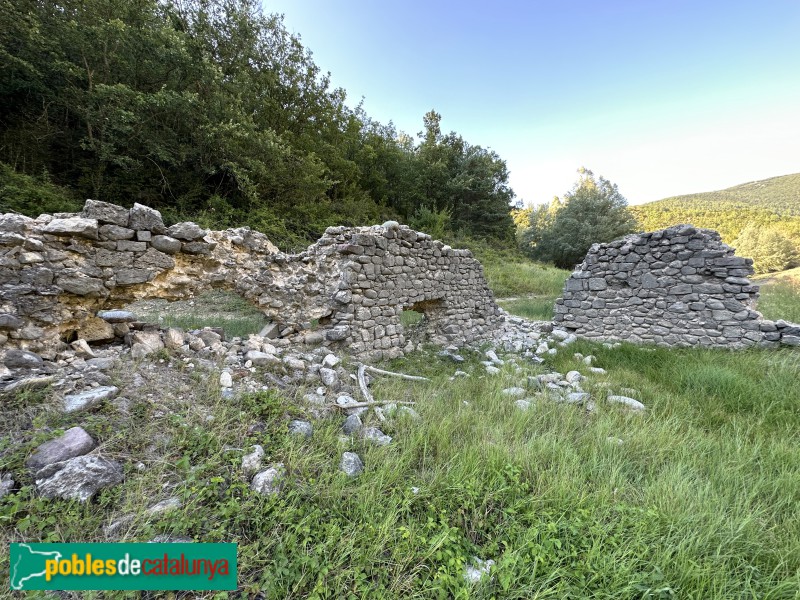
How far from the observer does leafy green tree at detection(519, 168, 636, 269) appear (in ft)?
→ 73.0

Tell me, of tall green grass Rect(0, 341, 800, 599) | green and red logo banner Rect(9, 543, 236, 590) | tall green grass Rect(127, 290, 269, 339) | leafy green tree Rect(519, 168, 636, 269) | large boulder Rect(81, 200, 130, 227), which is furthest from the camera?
leafy green tree Rect(519, 168, 636, 269)

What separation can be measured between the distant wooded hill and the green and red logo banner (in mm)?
30192

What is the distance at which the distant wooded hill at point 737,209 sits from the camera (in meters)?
25.1

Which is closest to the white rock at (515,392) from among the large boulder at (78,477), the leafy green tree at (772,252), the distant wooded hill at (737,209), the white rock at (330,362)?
the white rock at (330,362)

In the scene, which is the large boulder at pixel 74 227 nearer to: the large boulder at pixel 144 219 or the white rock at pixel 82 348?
the large boulder at pixel 144 219

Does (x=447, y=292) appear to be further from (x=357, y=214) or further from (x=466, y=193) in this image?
(x=466, y=193)

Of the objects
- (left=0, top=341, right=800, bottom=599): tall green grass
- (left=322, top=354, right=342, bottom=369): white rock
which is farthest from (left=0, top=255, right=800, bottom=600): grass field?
(left=322, top=354, right=342, bottom=369): white rock

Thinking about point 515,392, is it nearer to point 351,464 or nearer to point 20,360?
point 351,464

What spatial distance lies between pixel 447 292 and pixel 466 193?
1860 cm

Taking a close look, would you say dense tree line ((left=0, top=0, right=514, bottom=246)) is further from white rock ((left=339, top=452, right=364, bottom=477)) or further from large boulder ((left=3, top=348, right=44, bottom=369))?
white rock ((left=339, top=452, right=364, bottom=477))

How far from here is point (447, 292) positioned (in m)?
6.37

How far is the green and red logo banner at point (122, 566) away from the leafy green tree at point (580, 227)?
2575 cm

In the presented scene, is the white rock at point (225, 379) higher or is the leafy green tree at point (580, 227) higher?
the leafy green tree at point (580, 227)

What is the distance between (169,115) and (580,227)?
24877mm
